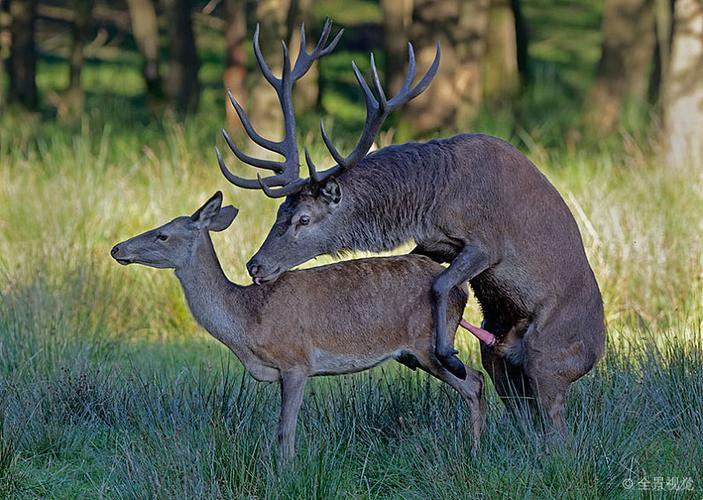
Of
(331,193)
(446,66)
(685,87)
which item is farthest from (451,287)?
(446,66)

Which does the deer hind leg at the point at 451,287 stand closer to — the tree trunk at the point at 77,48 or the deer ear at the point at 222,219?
the deer ear at the point at 222,219

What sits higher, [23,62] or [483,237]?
[23,62]

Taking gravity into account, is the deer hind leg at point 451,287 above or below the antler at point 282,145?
below

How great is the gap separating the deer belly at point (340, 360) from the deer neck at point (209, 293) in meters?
0.44

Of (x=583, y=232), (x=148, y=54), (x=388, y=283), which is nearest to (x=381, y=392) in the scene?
(x=388, y=283)

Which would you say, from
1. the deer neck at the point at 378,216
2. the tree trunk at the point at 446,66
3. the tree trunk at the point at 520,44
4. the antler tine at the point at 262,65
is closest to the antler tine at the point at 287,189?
the deer neck at the point at 378,216

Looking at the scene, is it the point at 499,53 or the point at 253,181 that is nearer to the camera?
the point at 253,181

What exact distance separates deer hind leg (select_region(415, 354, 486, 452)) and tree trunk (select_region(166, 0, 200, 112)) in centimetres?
1425

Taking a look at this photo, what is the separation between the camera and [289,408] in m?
6.27

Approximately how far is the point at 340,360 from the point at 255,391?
3.10 ft

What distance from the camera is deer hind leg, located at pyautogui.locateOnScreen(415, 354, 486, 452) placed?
21.4ft

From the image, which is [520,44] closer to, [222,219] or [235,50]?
[235,50]

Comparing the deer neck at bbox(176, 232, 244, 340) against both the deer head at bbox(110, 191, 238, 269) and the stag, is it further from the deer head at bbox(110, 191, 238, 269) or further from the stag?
the stag

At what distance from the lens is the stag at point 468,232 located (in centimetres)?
645
